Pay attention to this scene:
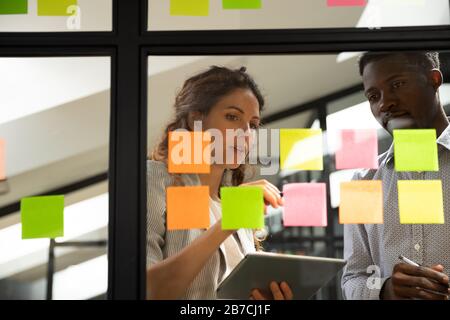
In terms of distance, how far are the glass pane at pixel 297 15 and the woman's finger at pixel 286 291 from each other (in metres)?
0.92

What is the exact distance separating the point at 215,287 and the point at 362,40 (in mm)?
1021

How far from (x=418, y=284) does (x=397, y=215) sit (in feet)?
0.81

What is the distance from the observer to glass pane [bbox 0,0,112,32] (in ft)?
8.21

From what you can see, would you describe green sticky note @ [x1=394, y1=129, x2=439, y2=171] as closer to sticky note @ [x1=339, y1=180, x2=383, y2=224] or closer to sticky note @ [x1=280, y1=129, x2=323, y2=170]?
sticky note @ [x1=339, y1=180, x2=383, y2=224]

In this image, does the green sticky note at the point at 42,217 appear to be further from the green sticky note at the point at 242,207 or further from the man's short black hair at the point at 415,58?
the man's short black hair at the point at 415,58

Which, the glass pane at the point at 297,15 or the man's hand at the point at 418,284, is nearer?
the man's hand at the point at 418,284

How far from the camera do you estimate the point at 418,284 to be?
238cm

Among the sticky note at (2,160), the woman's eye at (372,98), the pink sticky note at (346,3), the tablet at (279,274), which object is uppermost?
the pink sticky note at (346,3)

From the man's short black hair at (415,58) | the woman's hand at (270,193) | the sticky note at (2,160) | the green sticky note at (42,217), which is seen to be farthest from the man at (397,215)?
the sticky note at (2,160)

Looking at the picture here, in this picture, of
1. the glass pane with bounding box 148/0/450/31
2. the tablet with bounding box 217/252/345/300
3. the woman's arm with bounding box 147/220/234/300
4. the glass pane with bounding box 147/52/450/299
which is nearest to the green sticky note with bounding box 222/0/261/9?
the glass pane with bounding box 148/0/450/31

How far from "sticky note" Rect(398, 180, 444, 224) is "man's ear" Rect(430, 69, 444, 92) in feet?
1.15

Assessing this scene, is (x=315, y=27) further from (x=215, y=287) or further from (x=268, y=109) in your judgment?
(x=215, y=287)

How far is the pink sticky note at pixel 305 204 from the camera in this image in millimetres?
2400
